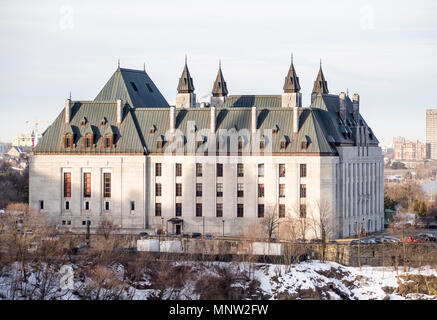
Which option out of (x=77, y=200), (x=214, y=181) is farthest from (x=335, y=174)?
(x=77, y=200)

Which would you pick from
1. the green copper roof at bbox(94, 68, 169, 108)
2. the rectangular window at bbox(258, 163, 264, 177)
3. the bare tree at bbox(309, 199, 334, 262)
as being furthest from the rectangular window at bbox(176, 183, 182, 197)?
the bare tree at bbox(309, 199, 334, 262)

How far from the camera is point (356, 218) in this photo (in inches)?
6078

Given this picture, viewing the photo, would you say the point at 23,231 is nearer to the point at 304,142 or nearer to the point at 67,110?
the point at 67,110

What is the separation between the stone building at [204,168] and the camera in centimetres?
14850

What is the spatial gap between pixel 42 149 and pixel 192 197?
22.0 m

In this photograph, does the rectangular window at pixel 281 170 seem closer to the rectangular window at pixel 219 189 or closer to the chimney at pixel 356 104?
the rectangular window at pixel 219 189

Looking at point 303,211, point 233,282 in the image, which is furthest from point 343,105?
point 233,282

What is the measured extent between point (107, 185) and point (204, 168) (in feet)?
45.0

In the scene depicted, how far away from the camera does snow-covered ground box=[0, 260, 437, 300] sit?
123m

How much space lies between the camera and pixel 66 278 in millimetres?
126500
